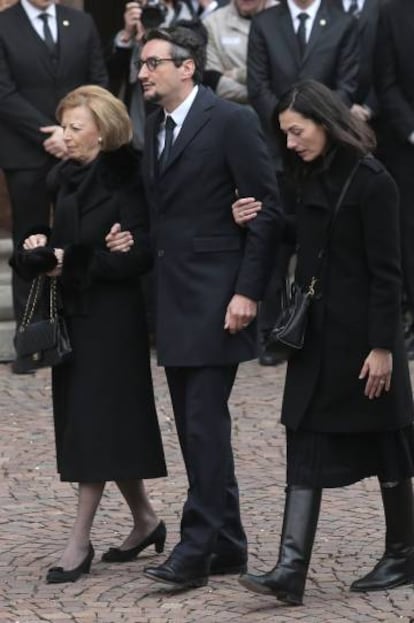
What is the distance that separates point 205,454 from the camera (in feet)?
21.3

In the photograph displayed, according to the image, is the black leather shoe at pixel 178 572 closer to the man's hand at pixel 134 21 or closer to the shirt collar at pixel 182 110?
the shirt collar at pixel 182 110

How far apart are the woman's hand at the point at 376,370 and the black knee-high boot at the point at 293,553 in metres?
0.40

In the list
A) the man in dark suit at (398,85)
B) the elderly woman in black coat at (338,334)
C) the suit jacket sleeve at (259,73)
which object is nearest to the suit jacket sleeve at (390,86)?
the man in dark suit at (398,85)

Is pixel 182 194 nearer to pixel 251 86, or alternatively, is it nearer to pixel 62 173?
pixel 62 173

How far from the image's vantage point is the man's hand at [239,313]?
6.42 metres

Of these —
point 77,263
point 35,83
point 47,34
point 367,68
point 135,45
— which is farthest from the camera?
point 135,45

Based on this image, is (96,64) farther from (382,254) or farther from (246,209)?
(382,254)

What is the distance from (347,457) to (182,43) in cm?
156

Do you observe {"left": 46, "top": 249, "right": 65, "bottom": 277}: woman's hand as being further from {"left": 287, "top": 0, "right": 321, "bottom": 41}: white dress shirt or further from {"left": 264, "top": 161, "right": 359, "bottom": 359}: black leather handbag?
{"left": 287, "top": 0, "right": 321, "bottom": 41}: white dress shirt

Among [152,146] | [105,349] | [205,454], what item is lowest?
[205,454]

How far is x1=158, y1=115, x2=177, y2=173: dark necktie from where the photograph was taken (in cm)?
659

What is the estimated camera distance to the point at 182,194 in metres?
6.52

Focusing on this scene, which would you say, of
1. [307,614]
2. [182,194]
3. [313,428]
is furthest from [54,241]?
[307,614]


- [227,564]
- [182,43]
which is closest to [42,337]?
[227,564]
